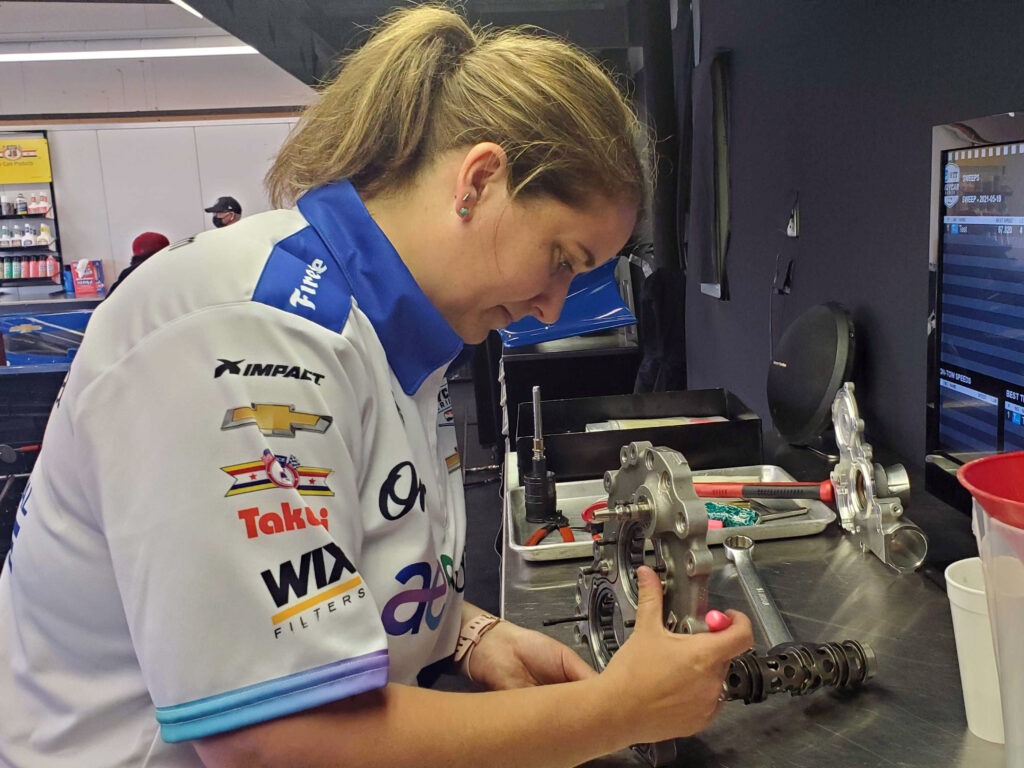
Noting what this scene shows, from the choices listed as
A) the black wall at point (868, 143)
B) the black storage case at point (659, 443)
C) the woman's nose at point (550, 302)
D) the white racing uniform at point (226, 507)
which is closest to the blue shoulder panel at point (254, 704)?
the white racing uniform at point (226, 507)

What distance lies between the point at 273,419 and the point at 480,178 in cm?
30

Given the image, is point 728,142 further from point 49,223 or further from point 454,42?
point 49,223

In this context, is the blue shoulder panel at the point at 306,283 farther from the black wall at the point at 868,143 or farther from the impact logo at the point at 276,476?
the black wall at the point at 868,143

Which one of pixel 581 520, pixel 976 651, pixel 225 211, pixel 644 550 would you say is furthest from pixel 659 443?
pixel 225 211

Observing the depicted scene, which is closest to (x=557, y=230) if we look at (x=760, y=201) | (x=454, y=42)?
(x=454, y=42)

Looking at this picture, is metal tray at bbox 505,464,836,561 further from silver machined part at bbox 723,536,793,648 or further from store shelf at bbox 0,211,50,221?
store shelf at bbox 0,211,50,221

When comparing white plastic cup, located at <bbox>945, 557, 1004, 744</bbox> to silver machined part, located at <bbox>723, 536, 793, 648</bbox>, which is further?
silver machined part, located at <bbox>723, 536, 793, 648</bbox>

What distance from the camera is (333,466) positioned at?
593 mm

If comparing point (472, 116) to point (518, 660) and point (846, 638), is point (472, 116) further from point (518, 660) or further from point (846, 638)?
point (846, 638)

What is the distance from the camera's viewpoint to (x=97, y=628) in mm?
639

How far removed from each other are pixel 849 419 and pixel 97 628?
3.07ft

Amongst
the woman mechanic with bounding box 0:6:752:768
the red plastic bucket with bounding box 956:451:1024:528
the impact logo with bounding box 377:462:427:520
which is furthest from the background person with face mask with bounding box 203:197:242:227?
Result: the red plastic bucket with bounding box 956:451:1024:528

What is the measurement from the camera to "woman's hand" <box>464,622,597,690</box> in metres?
0.90

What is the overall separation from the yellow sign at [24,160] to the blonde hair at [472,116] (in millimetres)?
8087
